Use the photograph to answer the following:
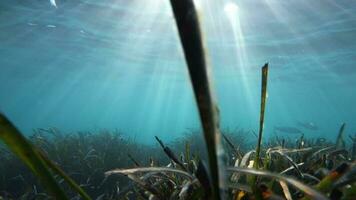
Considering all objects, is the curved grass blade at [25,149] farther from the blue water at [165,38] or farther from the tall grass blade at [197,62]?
the blue water at [165,38]

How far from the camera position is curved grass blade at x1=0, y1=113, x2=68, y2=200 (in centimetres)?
94

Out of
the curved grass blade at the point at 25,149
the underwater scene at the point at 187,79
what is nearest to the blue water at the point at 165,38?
the underwater scene at the point at 187,79

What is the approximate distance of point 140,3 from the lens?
1891 cm

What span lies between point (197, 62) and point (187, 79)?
0.05m

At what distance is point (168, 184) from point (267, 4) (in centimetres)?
1751

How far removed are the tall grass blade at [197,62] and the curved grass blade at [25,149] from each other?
0.56m

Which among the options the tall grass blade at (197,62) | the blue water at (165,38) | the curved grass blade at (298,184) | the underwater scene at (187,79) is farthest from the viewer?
the blue water at (165,38)

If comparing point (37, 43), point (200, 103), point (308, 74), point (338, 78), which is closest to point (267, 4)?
point (200, 103)

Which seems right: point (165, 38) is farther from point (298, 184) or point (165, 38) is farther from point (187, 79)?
point (187, 79)

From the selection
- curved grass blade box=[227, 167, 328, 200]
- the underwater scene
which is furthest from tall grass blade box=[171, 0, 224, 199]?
curved grass blade box=[227, 167, 328, 200]

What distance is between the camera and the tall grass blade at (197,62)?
62 centimetres

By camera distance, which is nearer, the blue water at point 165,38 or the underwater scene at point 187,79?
the underwater scene at point 187,79

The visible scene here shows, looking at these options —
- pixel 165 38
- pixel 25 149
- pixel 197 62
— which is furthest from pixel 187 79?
pixel 165 38

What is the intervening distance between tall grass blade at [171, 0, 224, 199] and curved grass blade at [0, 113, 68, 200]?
1.85 ft
